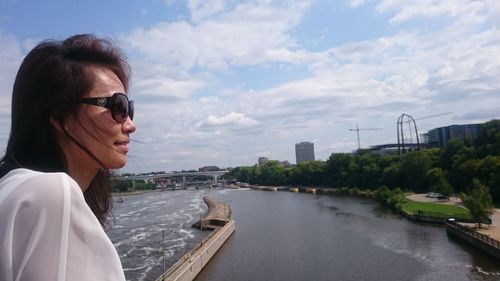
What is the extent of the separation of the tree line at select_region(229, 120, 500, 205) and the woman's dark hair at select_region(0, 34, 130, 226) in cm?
3973

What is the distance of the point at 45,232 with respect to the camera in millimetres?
822

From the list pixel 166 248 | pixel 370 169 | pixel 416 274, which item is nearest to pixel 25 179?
pixel 416 274

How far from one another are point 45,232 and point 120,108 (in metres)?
0.58

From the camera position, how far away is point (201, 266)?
2716 centimetres

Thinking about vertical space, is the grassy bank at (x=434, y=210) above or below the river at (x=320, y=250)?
above

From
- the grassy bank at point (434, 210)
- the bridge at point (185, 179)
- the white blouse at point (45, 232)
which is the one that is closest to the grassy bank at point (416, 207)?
the grassy bank at point (434, 210)

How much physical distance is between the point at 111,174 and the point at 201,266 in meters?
26.5

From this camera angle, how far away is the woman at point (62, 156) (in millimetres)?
822

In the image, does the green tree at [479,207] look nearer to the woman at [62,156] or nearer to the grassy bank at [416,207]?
the grassy bank at [416,207]

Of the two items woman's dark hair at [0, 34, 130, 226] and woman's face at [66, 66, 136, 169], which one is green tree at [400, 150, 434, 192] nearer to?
woman's face at [66, 66, 136, 169]

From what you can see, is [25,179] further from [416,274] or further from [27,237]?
[416,274]

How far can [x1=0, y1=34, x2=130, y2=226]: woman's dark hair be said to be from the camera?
119 cm

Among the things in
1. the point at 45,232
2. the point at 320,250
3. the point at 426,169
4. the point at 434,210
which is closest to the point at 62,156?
the point at 45,232

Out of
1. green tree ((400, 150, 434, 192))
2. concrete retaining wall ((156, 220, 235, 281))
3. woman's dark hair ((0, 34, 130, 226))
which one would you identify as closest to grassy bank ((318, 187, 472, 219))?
green tree ((400, 150, 434, 192))
